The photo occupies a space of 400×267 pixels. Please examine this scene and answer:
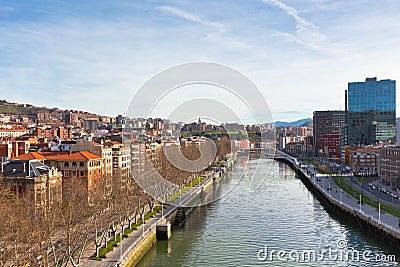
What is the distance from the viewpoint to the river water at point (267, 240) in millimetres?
11609

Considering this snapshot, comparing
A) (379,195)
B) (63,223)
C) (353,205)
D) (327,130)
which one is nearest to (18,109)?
(327,130)

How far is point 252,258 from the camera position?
1166 centimetres

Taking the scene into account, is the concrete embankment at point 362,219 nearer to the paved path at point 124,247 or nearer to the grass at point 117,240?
the paved path at point 124,247

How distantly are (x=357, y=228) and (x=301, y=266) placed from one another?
553 cm

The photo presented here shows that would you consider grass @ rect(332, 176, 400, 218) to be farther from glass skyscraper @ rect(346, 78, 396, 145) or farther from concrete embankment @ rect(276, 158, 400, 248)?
glass skyscraper @ rect(346, 78, 396, 145)

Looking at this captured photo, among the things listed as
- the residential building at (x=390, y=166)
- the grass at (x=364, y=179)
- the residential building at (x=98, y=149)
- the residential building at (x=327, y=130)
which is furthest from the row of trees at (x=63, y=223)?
the residential building at (x=327, y=130)

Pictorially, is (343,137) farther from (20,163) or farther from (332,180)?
(20,163)

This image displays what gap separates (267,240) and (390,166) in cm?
1602

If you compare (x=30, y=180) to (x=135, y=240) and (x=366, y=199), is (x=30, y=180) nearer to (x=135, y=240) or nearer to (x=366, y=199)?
(x=135, y=240)

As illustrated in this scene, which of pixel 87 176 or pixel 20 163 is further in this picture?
pixel 87 176

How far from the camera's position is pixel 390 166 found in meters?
27.0

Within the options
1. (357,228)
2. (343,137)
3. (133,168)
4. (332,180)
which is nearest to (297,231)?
(357,228)

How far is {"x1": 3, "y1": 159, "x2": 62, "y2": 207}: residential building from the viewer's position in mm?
14555

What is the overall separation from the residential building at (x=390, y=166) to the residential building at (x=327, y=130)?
1194 inches
